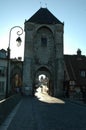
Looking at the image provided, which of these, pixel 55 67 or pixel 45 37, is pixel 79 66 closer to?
pixel 55 67

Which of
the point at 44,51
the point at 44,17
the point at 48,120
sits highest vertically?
the point at 44,17

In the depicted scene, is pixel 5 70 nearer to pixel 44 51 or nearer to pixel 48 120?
pixel 44 51

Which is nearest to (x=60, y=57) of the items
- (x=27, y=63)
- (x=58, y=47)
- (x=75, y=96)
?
(x=58, y=47)

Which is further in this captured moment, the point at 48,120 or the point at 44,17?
the point at 44,17

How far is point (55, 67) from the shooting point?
69688 millimetres

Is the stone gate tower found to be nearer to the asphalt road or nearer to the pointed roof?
the pointed roof

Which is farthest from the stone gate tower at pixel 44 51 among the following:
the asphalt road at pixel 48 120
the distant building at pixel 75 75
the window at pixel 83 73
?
the asphalt road at pixel 48 120

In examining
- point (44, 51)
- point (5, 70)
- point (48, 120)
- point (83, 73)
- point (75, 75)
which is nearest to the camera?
point (48, 120)

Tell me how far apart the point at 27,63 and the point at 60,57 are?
754 cm

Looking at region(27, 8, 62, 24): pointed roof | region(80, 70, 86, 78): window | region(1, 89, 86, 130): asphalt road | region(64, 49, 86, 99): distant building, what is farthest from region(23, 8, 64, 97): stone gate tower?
region(1, 89, 86, 130): asphalt road

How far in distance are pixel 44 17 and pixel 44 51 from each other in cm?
817

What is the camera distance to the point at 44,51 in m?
70.8

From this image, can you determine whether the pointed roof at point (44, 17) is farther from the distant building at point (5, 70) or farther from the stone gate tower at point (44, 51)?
the distant building at point (5, 70)

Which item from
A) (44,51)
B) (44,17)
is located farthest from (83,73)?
(44,17)
